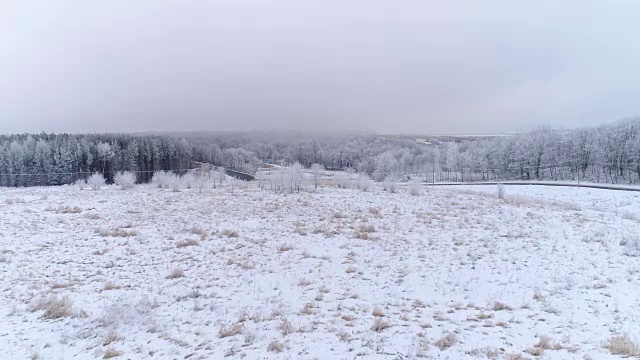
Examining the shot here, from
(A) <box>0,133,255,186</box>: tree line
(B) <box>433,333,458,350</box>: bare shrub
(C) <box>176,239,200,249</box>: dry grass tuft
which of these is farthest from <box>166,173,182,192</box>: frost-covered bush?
(A) <box>0,133,255,186</box>: tree line

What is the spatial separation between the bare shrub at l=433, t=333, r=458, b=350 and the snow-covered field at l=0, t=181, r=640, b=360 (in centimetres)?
6

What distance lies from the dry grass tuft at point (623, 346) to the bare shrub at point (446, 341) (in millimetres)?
2311

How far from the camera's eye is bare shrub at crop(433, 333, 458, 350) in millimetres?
5992

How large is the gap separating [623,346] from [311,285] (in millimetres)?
6031

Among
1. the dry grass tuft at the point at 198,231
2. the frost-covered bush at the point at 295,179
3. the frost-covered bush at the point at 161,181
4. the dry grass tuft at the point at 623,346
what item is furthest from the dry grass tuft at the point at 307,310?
the frost-covered bush at the point at 161,181

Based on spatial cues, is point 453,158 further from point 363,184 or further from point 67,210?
point 67,210

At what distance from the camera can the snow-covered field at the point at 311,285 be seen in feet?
20.5

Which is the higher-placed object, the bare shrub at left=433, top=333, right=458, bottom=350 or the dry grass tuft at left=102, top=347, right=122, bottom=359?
the bare shrub at left=433, top=333, right=458, bottom=350

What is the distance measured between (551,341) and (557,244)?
7678 millimetres

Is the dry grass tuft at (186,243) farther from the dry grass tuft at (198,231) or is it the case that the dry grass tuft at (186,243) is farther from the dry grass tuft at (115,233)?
the dry grass tuft at (115,233)

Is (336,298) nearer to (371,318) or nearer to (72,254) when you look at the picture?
(371,318)

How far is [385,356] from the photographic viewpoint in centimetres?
573

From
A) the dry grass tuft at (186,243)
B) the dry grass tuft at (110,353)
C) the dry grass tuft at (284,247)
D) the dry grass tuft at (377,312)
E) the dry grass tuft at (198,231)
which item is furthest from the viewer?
the dry grass tuft at (198,231)

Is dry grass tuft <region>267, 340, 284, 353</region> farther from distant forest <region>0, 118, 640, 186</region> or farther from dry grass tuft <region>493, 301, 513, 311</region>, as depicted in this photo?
distant forest <region>0, 118, 640, 186</region>
